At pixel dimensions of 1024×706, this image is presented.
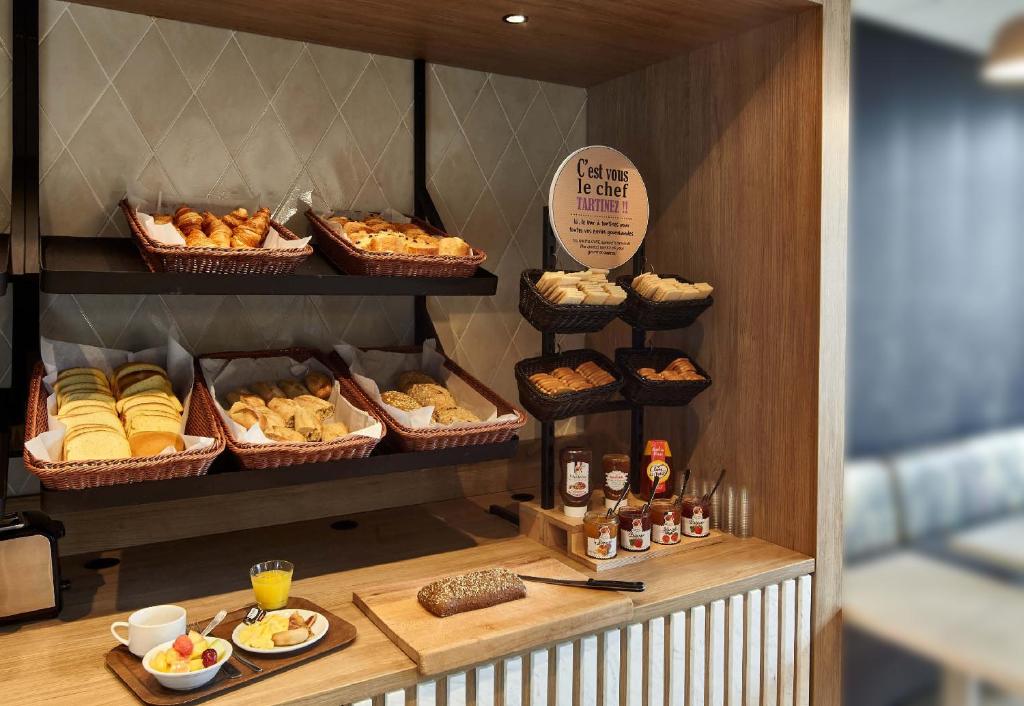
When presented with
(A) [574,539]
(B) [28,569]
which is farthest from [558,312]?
(B) [28,569]

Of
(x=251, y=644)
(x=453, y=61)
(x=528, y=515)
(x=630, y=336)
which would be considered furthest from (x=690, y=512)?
(x=453, y=61)

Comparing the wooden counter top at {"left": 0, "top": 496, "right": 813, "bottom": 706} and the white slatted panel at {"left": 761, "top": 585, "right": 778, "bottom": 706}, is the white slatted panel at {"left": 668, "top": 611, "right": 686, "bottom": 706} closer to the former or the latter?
the wooden counter top at {"left": 0, "top": 496, "right": 813, "bottom": 706}

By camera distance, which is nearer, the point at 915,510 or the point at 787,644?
the point at 915,510

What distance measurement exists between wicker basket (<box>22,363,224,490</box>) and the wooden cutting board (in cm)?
40

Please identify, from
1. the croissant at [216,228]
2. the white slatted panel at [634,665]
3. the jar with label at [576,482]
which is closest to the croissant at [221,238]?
the croissant at [216,228]

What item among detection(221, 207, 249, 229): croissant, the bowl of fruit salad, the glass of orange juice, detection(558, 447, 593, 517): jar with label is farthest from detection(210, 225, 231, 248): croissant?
detection(558, 447, 593, 517): jar with label

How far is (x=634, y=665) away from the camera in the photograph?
5.35ft

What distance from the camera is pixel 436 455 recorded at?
67.5 inches

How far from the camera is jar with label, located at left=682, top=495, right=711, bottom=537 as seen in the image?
1955 mm

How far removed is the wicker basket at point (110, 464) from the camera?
1342 mm

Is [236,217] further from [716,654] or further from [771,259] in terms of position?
[716,654]

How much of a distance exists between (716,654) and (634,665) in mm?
221

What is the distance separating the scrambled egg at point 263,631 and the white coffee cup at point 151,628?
0.10m

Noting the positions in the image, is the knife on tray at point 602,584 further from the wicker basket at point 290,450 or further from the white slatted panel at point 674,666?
the wicker basket at point 290,450
